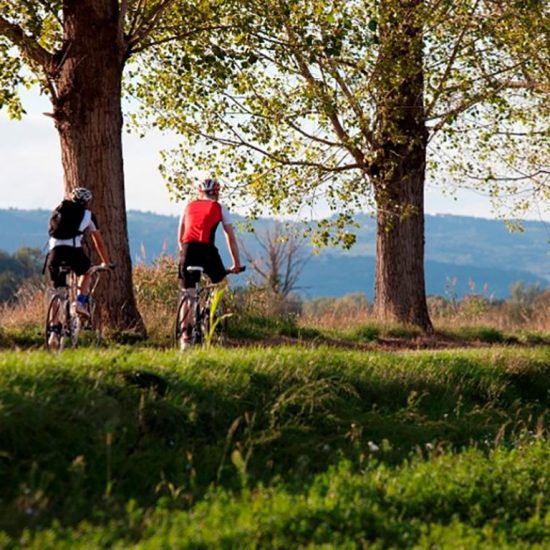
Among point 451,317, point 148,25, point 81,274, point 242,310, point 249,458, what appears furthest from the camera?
point 451,317

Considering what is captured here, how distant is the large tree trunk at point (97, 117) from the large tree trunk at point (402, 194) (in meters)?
6.73

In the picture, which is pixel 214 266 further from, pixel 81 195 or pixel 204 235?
pixel 81 195

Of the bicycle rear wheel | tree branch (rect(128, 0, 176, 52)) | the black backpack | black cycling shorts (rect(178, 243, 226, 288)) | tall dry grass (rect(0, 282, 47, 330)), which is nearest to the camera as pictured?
the black backpack

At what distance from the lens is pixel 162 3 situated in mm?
19766

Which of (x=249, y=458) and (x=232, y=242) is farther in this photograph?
(x=232, y=242)

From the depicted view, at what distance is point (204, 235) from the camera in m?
15.4

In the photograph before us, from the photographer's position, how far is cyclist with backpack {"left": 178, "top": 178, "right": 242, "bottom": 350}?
15359mm

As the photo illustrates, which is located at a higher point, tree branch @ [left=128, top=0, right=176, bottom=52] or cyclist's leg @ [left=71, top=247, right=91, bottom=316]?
tree branch @ [left=128, top=0, right=176, bottom=52]

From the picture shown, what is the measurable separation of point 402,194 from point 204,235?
36.2 ft

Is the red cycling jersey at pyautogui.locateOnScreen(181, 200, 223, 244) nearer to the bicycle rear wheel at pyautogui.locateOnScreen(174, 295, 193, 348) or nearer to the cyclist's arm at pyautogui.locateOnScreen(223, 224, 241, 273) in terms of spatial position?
the cyclist's arm at pyautogui.locateOnScreen(223, 224, 241, 273)

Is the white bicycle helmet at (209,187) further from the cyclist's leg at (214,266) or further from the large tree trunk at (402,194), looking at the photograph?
the large tree trunk at (402,194)

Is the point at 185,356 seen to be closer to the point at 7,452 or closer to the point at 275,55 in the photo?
the point at 7,452

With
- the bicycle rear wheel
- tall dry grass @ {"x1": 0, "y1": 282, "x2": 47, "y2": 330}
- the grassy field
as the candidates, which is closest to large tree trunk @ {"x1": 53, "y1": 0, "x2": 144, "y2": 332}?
tall dry grass @ {"x1": 0, "y1": 282, "x2": 47, "y2": 330}

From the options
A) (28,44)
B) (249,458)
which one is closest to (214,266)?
(249,458)
